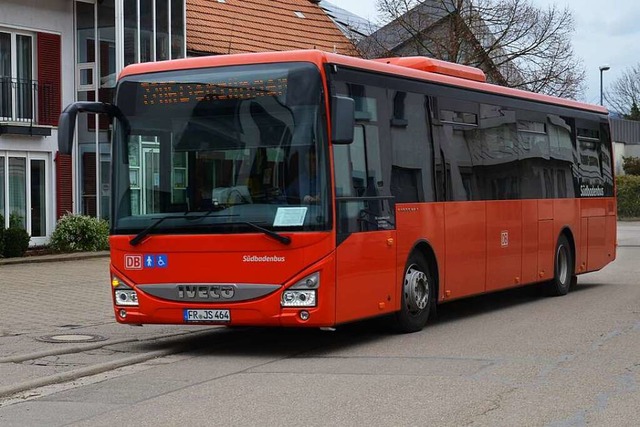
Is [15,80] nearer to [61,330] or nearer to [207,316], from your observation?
[61,330]

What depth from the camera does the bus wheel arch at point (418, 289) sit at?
1272cm

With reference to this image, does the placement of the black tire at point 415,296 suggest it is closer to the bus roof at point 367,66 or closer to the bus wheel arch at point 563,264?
the bus roof at point 367,66

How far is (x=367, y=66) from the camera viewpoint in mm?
12266

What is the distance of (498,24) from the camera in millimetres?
40312

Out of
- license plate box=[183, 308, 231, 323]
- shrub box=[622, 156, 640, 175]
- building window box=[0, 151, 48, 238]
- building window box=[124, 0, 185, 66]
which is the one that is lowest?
license plate box=[183, 308, 231, 323]

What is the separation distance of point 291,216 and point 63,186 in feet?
58.5

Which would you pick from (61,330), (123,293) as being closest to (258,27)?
(61,330)

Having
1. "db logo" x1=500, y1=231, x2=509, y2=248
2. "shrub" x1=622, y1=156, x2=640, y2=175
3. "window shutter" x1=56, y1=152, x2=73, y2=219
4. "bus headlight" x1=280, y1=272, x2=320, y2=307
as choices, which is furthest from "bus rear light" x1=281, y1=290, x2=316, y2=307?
"shrub" x1=622, y1=156, x2=640, y2=175

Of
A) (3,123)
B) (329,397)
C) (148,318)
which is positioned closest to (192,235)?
(148,318)

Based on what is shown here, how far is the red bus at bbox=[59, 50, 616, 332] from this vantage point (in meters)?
11.1

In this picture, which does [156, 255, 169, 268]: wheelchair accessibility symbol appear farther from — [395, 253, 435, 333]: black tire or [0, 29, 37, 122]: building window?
[0, 29, 37, 122]: building window

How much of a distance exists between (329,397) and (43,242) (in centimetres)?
1963

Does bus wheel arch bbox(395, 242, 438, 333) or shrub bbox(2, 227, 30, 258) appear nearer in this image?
bus wheel arch bbox(395, 242, 438, 333)

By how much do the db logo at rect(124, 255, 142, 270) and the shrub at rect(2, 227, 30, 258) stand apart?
1357 cm
